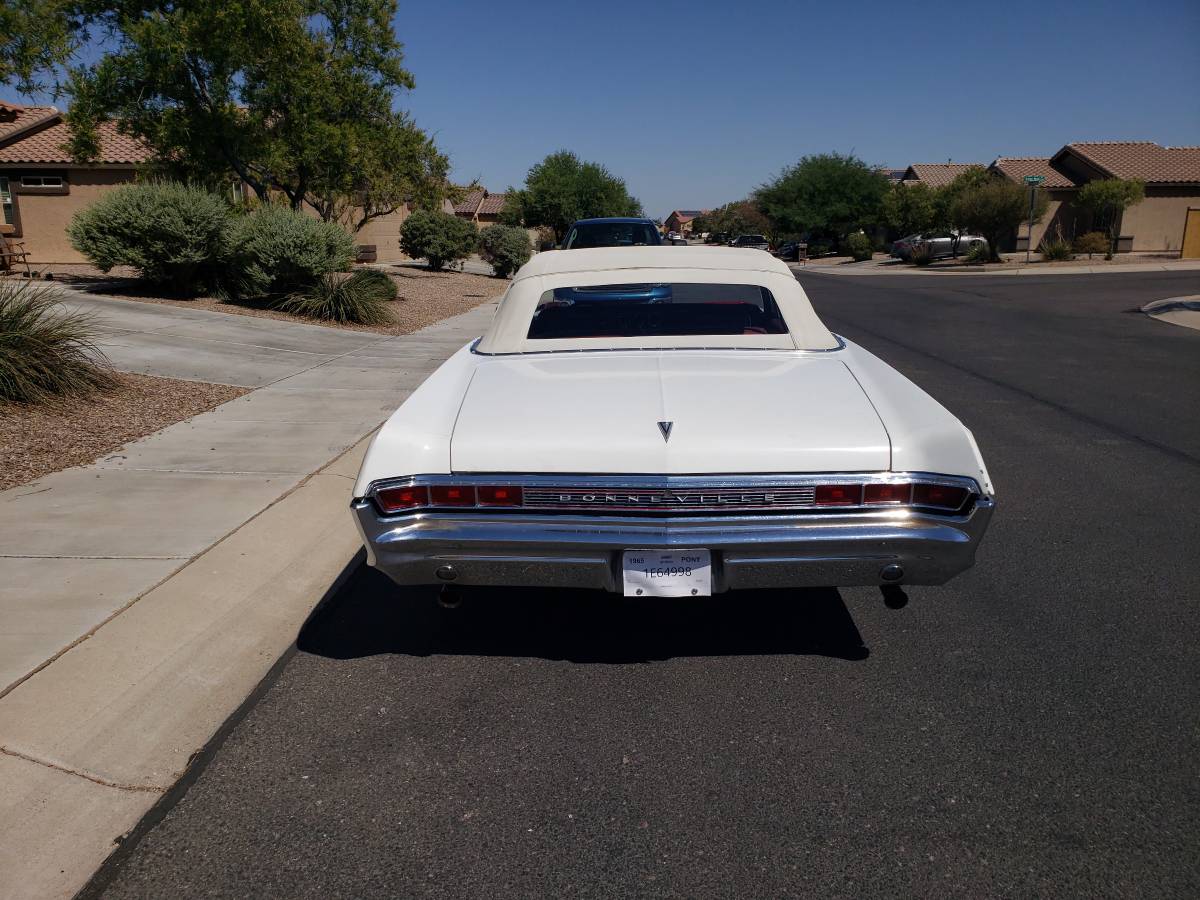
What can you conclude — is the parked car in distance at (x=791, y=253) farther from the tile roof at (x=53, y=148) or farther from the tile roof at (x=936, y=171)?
the tile roof at (x=53, y=148)

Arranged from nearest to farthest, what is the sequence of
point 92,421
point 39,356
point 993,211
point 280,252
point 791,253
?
1. point 92,421
2. point 39,356
3. point 280,252
4. point 993,211
5. point 791,253

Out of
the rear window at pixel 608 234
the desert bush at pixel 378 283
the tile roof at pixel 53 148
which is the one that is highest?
the tile roof at pixel 53 148

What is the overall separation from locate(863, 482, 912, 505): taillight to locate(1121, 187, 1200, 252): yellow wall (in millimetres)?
51599

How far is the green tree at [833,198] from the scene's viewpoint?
62.7 m

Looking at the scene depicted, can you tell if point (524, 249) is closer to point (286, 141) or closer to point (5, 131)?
point (286, 141)

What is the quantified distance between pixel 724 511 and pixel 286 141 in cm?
1919

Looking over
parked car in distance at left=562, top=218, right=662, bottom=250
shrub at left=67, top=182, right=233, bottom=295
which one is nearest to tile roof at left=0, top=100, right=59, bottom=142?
shrub at left=67, top=182, right=233, bottom=295

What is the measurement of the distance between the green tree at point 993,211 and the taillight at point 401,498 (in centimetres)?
3979

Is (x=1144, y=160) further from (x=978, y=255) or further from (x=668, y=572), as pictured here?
(x=668, y=572)

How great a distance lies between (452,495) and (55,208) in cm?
3125

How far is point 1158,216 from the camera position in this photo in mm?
46906

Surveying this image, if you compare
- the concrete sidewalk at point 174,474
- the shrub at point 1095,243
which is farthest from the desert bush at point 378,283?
the shrub at point 1095,243

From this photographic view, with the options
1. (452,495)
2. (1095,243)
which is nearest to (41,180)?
(452,495)

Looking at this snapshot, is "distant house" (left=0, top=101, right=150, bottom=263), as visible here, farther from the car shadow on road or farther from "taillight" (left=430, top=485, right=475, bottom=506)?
"taillight" (left=430, top=485, right=475, bottom=506)
